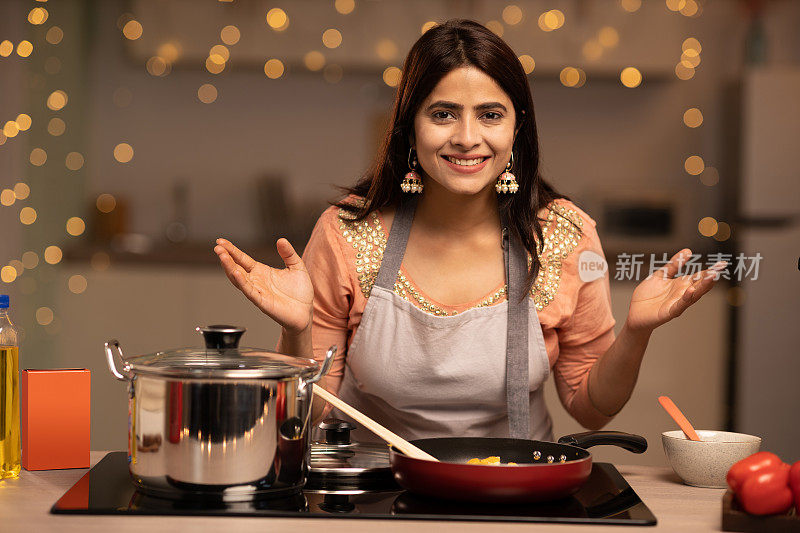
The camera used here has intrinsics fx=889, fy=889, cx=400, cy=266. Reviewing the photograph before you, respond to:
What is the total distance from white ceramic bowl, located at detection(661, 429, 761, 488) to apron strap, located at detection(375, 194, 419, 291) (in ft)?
2.02

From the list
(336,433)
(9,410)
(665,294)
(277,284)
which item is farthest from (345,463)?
(665,294)

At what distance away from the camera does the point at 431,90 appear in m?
1.50

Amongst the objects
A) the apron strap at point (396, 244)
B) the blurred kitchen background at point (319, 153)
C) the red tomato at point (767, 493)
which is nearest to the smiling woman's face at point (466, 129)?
the apron strap at point (396, 244)

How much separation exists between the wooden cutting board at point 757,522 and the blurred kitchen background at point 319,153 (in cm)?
223

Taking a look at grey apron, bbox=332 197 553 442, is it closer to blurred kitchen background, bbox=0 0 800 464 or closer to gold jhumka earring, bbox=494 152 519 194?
gold jhumka earring, bbox=494 152 519 194

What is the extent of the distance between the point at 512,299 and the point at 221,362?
726mm

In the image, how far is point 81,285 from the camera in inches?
129

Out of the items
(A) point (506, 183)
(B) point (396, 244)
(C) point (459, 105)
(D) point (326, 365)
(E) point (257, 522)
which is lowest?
(E) point (257, 522)

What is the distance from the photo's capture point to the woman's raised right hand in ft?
3.90

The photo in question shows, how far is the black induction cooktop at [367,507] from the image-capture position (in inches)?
36.1

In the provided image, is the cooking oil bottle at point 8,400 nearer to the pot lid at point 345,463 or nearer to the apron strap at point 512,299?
the pot lid at point 345,463

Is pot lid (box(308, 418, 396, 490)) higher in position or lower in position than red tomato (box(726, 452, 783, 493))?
lower

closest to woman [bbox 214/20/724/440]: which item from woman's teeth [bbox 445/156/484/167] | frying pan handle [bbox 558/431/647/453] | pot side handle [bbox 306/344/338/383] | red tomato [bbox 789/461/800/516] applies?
woman's teeth [bbox 445/156/484/167]

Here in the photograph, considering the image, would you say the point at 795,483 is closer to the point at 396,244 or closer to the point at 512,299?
the point at 512,299
